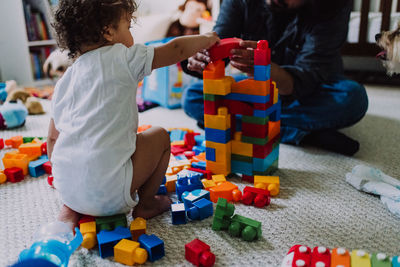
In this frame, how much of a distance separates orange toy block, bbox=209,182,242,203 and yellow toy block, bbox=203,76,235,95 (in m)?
0.25

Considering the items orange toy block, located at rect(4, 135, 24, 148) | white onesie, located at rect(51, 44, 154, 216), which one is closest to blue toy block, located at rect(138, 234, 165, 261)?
white onesie, located at rect(51, 44, 154, 216)

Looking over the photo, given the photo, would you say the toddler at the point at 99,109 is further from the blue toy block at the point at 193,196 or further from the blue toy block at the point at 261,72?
the blue toy block at the point at 261,72

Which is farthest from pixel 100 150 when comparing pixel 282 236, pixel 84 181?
pixel 282 236

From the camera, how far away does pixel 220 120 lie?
107cm

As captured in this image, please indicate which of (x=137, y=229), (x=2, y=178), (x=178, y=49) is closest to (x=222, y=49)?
(x=178, y=49)

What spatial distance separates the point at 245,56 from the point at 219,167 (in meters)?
0.32

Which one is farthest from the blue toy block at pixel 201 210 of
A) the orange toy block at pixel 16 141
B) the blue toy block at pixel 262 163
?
the orange toy block at pixel 16 141

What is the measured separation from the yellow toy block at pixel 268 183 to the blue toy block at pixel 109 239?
38 cm

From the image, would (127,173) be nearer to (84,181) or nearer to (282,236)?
(84,181)

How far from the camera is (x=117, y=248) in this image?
77 centimetres

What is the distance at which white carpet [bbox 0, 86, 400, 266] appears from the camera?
80 centimetres

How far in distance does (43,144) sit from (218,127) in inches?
24.1

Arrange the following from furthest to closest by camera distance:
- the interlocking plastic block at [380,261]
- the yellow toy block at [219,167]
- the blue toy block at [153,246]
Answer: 1. the yellow toy block at [219,167]
2. the blue toy block at [153,246]
3. the interlocking plastic block at [380,261]

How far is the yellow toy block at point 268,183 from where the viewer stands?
102 cm
